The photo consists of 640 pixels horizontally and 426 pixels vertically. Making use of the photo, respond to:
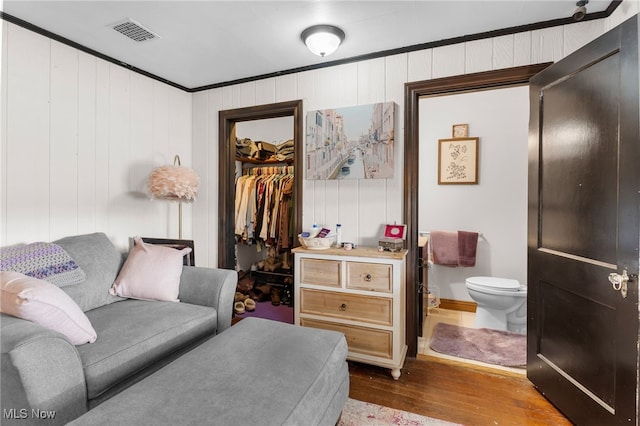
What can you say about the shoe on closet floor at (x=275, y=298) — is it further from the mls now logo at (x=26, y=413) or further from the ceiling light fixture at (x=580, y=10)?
the ceiling light fixture at (x=580, y=10)

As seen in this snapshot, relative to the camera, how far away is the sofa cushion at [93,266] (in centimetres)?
201

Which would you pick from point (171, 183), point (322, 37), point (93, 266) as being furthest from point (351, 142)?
point (93, 266)

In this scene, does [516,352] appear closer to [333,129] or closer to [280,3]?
[333,129]

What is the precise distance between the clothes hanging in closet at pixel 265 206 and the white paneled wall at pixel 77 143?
2.50 feet

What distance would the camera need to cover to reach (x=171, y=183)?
2.60 meters

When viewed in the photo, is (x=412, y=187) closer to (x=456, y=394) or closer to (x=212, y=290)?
(x=456, y=394)

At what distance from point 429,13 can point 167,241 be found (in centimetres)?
268

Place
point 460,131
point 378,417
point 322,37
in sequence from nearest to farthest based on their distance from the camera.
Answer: point 378,417, point 322,37, point 460,131

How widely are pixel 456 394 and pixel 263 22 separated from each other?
9.00 ft

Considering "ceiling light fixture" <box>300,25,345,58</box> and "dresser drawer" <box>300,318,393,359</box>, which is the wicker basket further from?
"ceiling light fixture" <box>300,25,345,58</box>

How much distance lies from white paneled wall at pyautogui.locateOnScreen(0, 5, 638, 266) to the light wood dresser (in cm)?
42

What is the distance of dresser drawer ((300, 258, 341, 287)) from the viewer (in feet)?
7.68

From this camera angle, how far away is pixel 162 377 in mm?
1262

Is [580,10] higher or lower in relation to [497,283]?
higher
